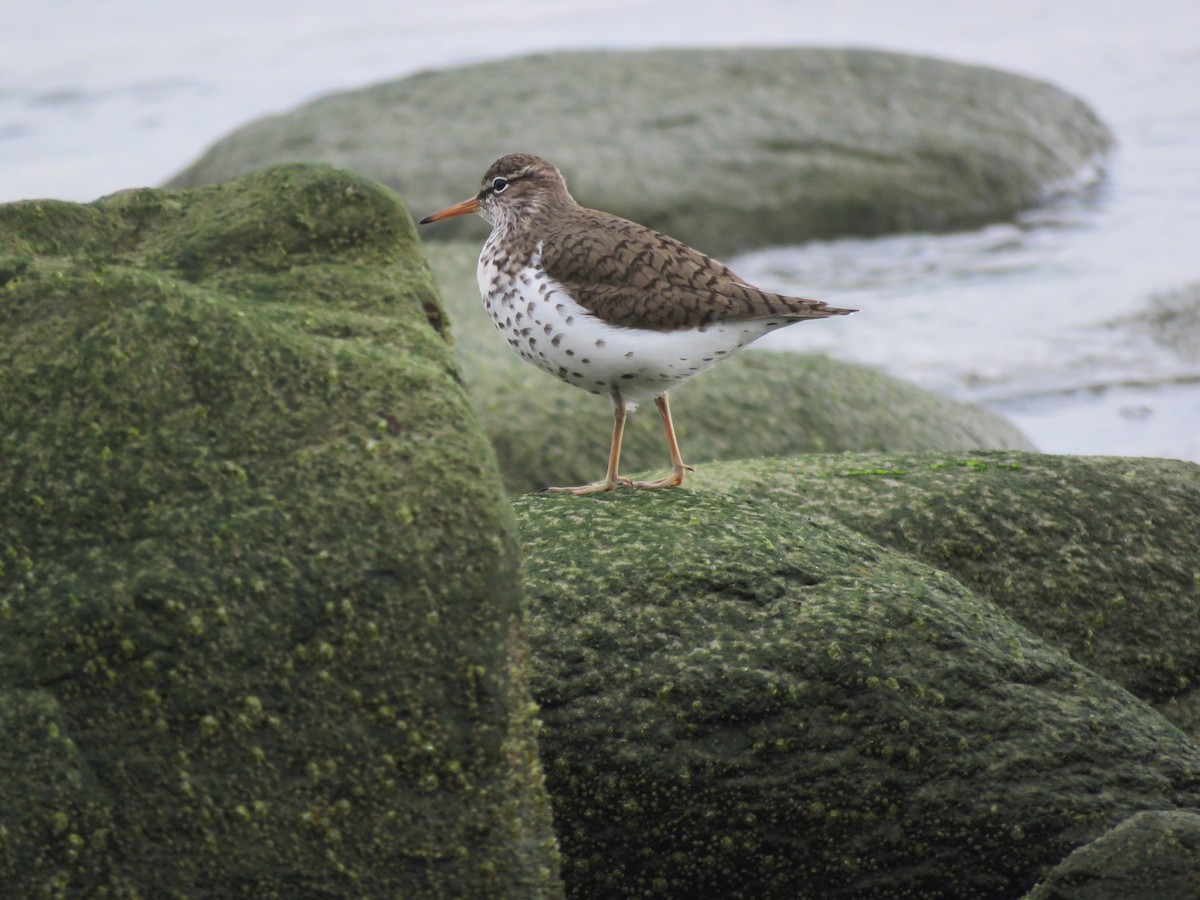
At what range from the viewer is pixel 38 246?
364 centimetres

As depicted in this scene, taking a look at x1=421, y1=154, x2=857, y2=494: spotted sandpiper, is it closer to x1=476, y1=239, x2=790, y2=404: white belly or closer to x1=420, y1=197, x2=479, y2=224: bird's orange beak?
x1=476, y1=239, x2=790, y2=404: white belly

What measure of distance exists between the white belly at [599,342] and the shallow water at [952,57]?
4783 mm

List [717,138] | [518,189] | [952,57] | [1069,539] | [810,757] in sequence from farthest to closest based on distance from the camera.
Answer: [952,57] → [717,138] → [518,189] → [1069,539] → [810,757]

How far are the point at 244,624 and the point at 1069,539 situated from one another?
293cm

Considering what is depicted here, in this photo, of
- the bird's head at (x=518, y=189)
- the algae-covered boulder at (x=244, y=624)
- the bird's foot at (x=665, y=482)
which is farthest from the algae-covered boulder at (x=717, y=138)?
the algae-covered boulder at (x=244, y=624)

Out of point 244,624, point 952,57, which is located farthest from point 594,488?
point 952,57

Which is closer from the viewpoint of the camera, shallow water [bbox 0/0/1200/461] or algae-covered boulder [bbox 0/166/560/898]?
algae-covered boulder [bbox 0/166/560/898]

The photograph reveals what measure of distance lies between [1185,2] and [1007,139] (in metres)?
10.5

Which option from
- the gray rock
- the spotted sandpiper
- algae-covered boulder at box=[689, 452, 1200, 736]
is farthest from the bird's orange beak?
the gray rock

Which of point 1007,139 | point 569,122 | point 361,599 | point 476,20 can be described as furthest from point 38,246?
point 476,20

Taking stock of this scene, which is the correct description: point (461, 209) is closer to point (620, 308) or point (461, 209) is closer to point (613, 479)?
point (620, 308)

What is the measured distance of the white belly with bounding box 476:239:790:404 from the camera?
4680mm

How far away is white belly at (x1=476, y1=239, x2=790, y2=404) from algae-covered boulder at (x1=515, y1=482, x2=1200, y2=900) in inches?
44.6

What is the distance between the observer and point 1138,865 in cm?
326
